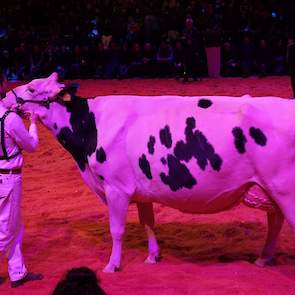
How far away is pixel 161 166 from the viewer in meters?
5.73

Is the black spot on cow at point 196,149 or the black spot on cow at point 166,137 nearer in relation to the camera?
the black spot on cow at point 196,149

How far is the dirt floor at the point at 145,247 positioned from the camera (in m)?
5.56

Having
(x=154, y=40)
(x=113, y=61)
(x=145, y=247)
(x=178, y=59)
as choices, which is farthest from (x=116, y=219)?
(x=154, y=40)

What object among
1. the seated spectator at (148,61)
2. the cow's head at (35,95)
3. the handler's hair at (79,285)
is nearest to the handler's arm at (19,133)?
the cow's head at (35,95)

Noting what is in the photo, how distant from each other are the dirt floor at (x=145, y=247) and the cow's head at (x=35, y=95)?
157 cm

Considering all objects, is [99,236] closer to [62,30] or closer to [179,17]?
[179,17]

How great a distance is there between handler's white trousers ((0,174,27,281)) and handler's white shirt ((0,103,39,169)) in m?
0.11

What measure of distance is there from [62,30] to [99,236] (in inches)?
656

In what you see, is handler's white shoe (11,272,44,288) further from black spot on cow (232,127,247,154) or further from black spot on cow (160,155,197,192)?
black spot on cow (232,127,247,154)

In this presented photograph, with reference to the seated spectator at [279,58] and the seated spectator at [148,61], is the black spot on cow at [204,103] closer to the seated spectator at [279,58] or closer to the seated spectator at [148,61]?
the seated spectator at [279,58]

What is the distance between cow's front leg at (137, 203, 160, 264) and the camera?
6.29m

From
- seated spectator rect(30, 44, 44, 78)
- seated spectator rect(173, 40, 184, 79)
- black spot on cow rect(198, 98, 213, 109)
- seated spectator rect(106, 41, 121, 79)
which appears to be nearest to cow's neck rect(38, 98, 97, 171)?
black spot on cow rect(198, 98, 213, 109)

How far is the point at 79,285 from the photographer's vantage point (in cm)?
284

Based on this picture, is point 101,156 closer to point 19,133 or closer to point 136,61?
point 19,133
